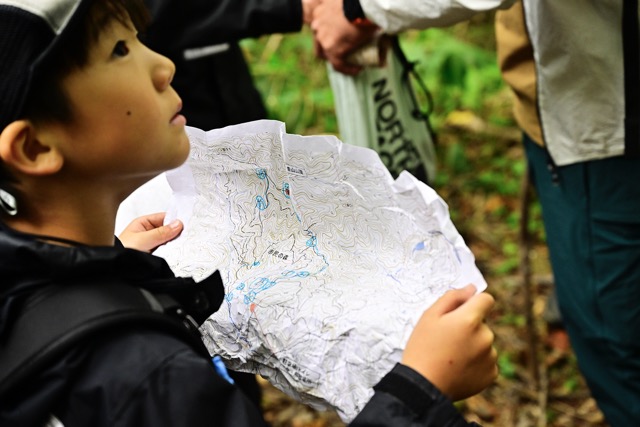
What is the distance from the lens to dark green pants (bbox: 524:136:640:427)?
1627 mm

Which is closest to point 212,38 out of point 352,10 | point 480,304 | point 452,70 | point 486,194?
point 352,10

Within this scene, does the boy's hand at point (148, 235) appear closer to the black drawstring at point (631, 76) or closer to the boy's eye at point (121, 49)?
the boy's eye at point (121, 49)

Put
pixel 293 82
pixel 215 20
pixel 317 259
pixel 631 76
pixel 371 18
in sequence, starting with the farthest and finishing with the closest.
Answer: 1. pixel 293 82
2. pixel 215 20
3. pixel 371 18
4. pixel 631 76
5. pixel 317 259

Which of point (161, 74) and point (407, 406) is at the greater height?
point (161, 74)

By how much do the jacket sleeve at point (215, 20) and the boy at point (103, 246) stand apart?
89 cm

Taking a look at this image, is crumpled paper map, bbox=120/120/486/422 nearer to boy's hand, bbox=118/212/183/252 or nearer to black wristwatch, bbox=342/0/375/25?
boy's hand, bbox=118/212/183/252

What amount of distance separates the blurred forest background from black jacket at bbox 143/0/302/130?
1089mm

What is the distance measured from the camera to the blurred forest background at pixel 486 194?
246 centimetres

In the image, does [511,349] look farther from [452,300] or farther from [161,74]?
[161,74]

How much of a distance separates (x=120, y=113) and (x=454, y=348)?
50 centimetres

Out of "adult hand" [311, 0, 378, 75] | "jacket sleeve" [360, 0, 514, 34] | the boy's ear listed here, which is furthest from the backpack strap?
"adult hand" [311, 0, 378, 75]

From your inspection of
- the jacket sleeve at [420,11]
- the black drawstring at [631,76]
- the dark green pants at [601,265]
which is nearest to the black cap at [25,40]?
the jacket sleeve at [420,11]

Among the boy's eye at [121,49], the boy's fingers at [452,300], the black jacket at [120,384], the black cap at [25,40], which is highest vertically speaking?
the black cap at [25,40]

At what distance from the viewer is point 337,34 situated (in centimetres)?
176
